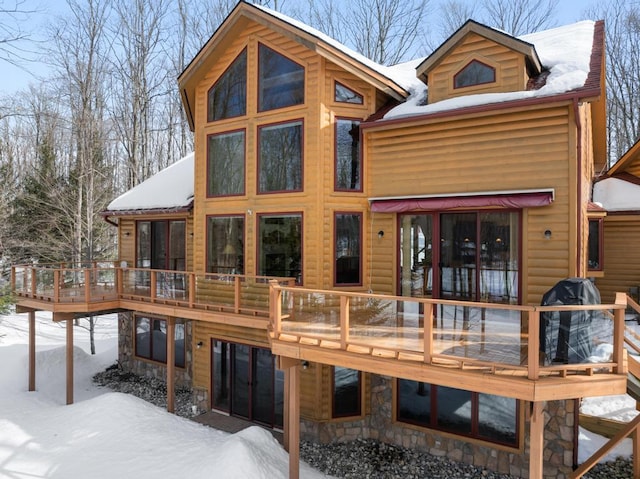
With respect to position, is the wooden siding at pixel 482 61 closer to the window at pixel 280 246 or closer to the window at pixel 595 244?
the window at pixel 280 246

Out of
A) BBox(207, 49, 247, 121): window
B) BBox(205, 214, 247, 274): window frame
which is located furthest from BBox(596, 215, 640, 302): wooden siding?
BBox(207, 49, 247, 121): window

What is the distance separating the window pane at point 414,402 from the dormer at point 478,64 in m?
6.39

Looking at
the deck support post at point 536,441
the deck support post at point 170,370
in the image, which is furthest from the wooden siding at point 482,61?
the deck support post at point 170,370

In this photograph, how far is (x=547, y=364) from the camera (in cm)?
533

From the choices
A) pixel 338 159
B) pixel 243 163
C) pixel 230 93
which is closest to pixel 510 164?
pixel 338 159

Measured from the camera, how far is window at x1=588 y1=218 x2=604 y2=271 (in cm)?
1339

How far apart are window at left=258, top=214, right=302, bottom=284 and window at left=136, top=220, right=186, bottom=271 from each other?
4216 mm

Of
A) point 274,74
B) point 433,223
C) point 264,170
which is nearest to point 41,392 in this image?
point 264,170

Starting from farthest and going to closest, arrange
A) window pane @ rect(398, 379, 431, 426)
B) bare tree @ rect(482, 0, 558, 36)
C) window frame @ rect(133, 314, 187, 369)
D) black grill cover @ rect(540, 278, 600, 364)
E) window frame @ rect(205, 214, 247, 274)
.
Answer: bare tree @ rect(482, 0, 558, 36)
window frame @ rect(133, 314, 187, 369)
window frame @ rect(205, 214, 247, 274)
window pane @ rect(398, 379, 431, 426)
black grill cover @ rect(540, 278, 600, 364)

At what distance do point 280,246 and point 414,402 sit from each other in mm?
4669

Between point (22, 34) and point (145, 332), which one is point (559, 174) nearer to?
point (22, 34)

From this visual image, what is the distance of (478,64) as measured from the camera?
8.83 metres

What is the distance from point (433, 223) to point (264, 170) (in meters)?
4.28

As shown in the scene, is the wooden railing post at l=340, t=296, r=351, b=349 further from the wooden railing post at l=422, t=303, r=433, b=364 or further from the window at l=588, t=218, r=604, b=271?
the window at l=588, t=218, r=604, b=271
